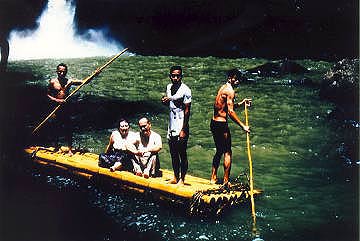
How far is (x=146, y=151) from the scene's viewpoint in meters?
8.05

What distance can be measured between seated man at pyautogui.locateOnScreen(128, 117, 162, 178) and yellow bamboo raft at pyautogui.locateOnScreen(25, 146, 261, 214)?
184 millimetres

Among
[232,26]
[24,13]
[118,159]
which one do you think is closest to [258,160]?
[118,159]

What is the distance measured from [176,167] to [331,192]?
11.0 ft

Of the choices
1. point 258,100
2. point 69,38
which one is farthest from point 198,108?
point 69,38

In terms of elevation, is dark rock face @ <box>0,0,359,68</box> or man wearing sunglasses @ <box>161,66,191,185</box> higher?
dark rock face @ <box>0,0,359,68</box>

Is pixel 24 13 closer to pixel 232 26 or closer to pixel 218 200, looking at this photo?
pixel 232 26

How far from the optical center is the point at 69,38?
32.9m

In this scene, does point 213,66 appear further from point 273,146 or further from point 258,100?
point 273,146

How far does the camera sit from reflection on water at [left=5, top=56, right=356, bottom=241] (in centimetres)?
715

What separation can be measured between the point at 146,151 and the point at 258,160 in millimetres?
3636

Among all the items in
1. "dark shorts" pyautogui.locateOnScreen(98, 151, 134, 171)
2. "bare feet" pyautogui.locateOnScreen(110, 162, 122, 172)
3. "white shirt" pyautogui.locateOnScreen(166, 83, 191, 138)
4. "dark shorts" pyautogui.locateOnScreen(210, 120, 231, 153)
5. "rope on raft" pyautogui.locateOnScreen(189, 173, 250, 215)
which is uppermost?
"white shirt" pyautogui.locateOnScreen(166, 83, 191, 138)

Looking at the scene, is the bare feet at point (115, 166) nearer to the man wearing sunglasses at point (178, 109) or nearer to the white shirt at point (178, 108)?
the man wearing sunglasses at point (178, 109)

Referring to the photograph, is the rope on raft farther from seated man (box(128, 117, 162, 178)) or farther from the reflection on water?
seated man (box(128, 117, 162, 178))

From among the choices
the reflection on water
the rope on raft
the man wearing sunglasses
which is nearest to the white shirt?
the man wearing sunglasses
